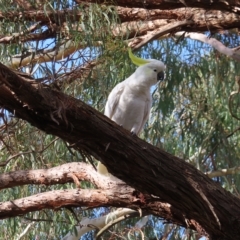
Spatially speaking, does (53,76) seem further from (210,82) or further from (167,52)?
(210,82)

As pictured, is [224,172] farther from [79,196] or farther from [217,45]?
[79,196]

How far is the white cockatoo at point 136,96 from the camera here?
123 inches

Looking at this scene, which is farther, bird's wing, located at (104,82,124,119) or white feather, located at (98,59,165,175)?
bird's wing, located at (104,82,124,119)

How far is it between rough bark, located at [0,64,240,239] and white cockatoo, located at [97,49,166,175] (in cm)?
76

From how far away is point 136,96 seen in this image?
324 centimetres

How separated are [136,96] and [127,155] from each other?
104 cm

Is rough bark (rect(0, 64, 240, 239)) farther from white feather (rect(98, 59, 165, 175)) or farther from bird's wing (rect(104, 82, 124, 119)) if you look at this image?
bird's wing (rect(104, 82, 124, 119))

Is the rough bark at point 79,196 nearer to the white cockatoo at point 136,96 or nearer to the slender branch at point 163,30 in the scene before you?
the white cockatoo at point 136,96

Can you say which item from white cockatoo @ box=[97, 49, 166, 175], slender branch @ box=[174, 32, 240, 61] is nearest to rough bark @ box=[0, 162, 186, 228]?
white cockatoo @ box=[97, 49, 166, 175]

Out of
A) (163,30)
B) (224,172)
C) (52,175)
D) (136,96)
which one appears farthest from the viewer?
(224,172)

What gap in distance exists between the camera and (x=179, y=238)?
4324mm

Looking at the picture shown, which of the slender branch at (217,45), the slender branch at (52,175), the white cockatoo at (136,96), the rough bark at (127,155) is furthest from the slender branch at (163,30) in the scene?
the rough bark at (127,155)

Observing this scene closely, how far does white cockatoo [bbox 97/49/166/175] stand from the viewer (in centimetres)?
313

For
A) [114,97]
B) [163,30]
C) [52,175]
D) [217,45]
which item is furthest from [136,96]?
[217,45]
